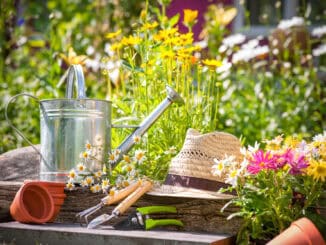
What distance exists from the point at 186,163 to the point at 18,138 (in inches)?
81.5

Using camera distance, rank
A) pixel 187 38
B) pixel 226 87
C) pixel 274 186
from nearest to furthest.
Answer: pixel 274 186 → pixel 187 38 → pixel 226 87

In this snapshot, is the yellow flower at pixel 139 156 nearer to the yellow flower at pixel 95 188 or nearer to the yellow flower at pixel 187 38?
the yellow flower at pixel 95 188

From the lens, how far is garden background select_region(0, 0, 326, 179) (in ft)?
10.6

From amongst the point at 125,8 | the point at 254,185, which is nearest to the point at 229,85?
the point at 125,8

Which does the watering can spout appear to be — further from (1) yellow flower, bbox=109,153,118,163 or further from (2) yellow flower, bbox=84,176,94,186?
(2) yellow flower, bbox=84,176,94,186

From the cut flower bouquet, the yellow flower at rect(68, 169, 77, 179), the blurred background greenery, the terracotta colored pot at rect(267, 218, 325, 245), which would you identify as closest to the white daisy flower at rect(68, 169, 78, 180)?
the yellow flower at rect(68, 169, 77, 179)

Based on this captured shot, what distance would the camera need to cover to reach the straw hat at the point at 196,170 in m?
2.68

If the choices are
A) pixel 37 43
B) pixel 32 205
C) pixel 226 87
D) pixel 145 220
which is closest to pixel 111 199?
pixel 145 220

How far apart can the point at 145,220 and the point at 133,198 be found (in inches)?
3.7

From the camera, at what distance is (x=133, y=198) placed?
8.62 feet

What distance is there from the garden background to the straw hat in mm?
235

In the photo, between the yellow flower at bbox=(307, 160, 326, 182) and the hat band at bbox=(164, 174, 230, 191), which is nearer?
the yellow flower at bbox=(307, 160, 326, 182)

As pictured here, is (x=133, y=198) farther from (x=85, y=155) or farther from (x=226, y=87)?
(x=226, y=87)

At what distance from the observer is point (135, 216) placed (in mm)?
2652
